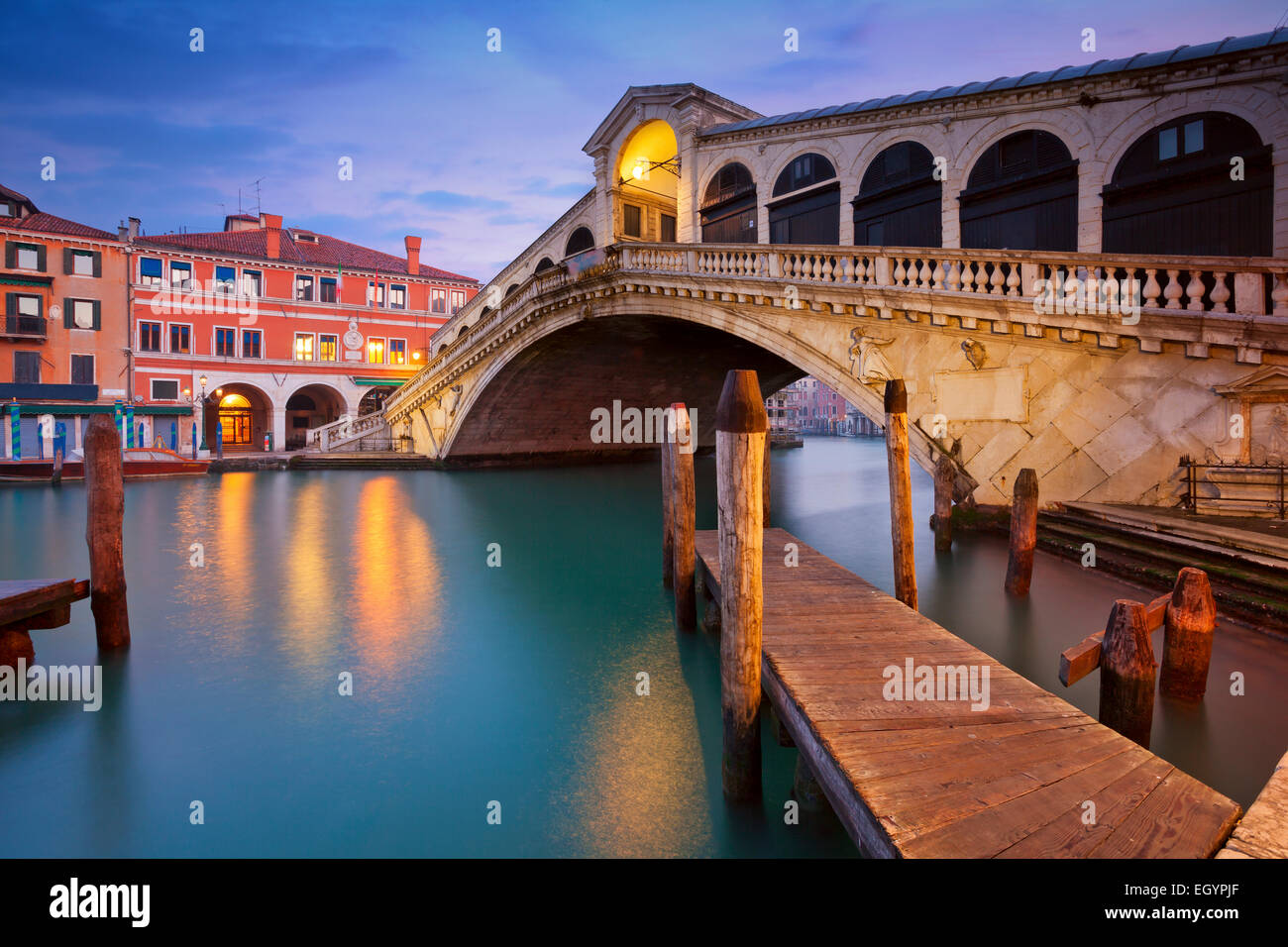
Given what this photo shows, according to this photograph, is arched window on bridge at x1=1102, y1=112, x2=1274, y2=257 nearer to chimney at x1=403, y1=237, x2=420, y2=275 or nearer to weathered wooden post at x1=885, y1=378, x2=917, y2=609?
weathered wooden post at x1=885, y1=378, x2=917, y2=609

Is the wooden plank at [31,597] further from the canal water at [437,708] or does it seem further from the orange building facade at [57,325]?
the orange building facade at [57,325]

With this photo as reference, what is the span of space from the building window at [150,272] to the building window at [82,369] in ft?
9.19

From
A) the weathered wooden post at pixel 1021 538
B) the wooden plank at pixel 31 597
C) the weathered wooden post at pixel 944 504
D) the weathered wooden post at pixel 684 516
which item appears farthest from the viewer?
the weathered wooden post at pixel 944 504

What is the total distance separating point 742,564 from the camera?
3033 mm

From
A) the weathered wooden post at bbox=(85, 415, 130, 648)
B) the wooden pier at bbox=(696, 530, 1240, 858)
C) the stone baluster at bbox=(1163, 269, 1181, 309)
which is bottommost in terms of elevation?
the wooden pier at bbox=(696, 530, 1240, 858)

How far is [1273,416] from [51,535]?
15530mm

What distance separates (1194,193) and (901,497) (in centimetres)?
681

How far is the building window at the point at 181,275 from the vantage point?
22031 millimetres

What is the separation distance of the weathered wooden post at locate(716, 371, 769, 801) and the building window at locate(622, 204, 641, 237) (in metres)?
15.7

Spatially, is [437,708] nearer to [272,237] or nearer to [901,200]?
[901,200]

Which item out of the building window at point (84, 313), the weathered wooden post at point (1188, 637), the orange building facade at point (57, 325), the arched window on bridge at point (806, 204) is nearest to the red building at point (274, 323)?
the orange building facade at point (57, 325)

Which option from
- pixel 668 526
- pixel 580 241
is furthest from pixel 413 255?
pixel 668 526

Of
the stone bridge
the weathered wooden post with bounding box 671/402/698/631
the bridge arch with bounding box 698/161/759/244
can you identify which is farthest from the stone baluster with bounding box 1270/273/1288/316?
the bridge arch with bounding box 698/161/759/244

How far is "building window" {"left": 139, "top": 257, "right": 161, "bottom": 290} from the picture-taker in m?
21.6
